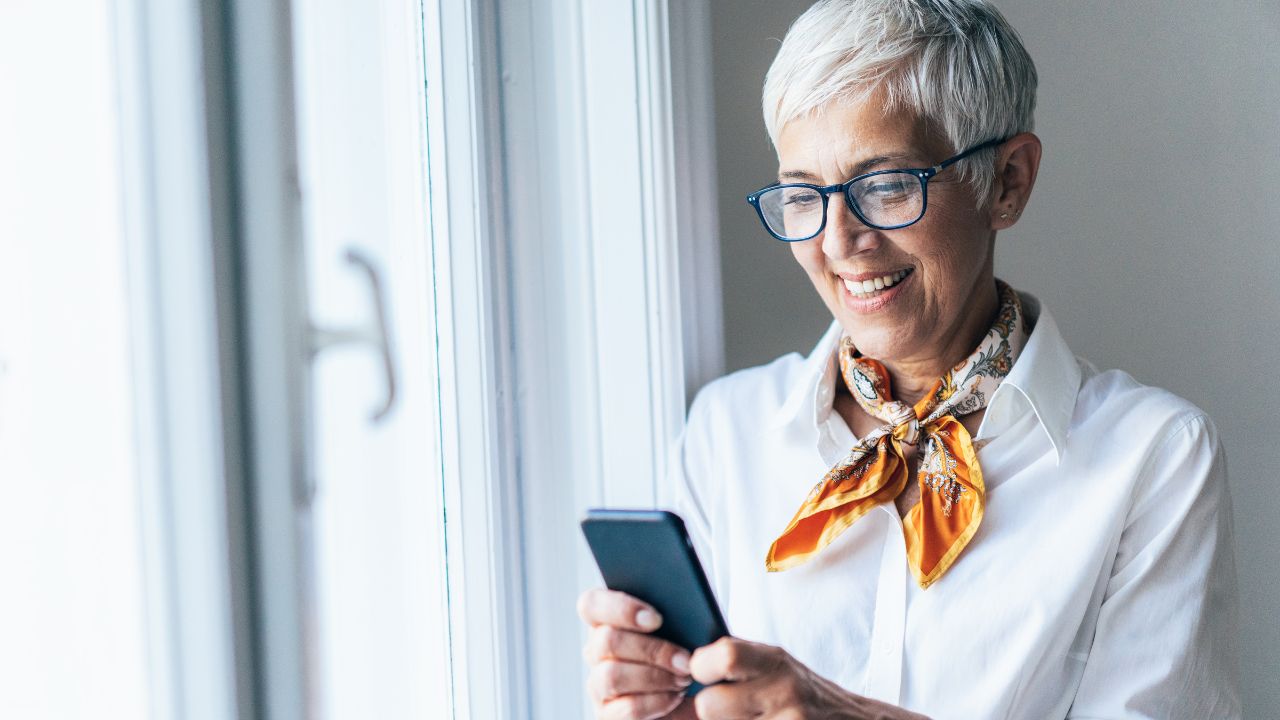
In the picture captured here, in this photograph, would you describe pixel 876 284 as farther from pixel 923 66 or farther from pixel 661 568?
pixel 661 568

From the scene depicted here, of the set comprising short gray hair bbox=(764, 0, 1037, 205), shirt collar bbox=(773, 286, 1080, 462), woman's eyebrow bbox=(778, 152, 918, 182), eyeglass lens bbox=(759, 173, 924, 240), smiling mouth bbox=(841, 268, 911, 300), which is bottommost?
shirt collar bbox=(773, 286, 1080, 462)

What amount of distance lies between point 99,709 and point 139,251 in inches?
10.5

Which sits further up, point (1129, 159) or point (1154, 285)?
point (1129, 159)

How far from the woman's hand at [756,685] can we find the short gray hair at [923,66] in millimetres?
562

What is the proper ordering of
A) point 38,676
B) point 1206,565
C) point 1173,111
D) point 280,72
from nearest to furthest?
point 38,676, point 280,72, point 1206,565, point 1173,111

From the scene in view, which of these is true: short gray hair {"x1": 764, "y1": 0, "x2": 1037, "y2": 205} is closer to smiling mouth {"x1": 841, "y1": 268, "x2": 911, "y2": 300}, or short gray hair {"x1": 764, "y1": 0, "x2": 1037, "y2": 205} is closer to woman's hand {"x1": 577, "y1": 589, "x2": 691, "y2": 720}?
smiling mouth {"x1": 841, "y1": 268, "x2": 911, "y2": 300}

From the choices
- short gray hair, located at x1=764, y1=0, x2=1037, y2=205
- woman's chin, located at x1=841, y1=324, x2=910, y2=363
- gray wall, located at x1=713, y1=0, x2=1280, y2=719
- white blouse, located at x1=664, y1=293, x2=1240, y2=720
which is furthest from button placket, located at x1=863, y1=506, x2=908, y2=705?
gray wall, located at x1=713, y1=0, x2=1280, y2=719

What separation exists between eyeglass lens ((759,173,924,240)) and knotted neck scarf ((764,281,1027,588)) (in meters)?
0.20

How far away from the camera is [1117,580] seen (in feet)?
3.34

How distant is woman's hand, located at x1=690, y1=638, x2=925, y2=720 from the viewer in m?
0.78

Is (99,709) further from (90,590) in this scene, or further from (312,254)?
(312,254)

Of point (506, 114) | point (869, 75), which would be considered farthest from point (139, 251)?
point (869, 75)

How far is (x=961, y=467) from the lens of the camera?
1053 millimetres

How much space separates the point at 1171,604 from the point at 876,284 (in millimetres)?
451
